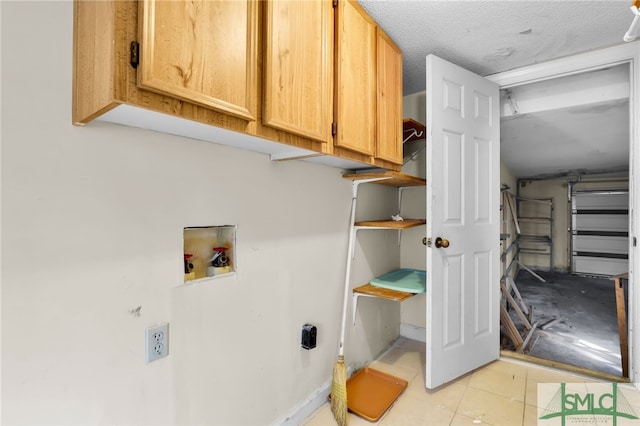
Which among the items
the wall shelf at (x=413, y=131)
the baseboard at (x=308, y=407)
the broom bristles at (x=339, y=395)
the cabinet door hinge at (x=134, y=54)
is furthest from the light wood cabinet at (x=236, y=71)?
the baseboard at (x=308, y=407)

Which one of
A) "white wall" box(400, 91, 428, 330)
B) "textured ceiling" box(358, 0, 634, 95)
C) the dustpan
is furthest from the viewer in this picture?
"white wall" box(400, 91, 428, 330)

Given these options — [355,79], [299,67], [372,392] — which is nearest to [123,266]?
[299,67]

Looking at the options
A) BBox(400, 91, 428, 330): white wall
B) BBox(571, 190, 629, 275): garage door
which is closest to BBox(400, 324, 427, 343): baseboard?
BBox(400, 91, 428, 330): white wall

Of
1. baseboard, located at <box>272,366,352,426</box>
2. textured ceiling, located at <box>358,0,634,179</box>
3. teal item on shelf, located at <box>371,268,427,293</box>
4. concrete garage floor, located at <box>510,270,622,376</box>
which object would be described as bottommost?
concrete garage floor, located at <box>510,270,622,376</box>

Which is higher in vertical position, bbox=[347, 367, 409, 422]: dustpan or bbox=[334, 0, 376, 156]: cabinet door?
bbox=[334, 0, 376, 156]: cabinet door

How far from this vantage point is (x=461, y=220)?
80.0 inches

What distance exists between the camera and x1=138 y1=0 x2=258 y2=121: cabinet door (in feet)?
2.38

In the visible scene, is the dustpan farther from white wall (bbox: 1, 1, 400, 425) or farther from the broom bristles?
white wall (bbox: 1, 1, 400, 425)

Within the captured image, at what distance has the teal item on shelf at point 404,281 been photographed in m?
2.05

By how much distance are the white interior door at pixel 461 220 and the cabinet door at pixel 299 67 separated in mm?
868

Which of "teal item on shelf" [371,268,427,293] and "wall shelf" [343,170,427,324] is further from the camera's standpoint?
"teal item on shelf" [371,268,427,293]

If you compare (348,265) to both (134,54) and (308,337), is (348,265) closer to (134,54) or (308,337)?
(308,337)

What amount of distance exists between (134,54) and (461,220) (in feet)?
6.39

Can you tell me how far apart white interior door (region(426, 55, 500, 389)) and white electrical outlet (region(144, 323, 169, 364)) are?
1.43 metres
